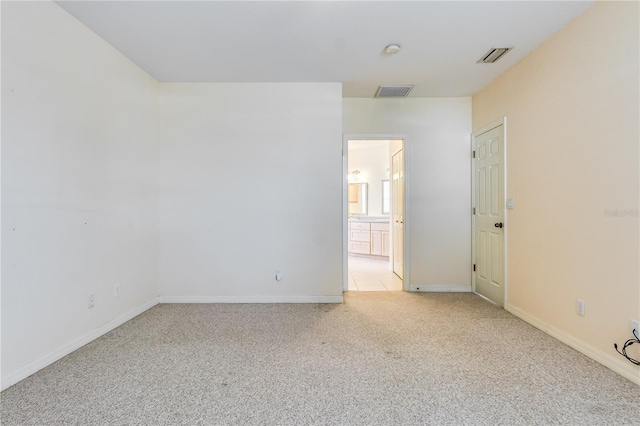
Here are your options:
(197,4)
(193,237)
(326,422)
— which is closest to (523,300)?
(326,422)

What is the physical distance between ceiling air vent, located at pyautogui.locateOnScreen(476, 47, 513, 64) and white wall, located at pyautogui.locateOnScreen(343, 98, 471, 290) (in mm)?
936

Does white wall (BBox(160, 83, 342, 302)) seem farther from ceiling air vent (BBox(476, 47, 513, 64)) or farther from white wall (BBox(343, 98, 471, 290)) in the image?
ceiling air vent (BBox(476, 47, 513, 64))

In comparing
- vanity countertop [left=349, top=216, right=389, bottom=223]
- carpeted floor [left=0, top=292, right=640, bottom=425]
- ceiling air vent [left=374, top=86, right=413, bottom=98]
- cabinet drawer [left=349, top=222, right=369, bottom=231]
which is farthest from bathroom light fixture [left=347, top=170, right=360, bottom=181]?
carpeted floor [left=0, top=292, right=640, bottom=425]

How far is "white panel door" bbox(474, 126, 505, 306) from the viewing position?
3.16 m

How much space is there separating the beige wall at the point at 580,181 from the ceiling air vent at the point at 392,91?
3.54 ft

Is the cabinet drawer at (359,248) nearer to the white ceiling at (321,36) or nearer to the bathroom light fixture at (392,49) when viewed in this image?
the white ceiling at (321,36)

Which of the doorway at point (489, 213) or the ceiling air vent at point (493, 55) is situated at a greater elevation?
the ceiling air vent at point (493, 55)

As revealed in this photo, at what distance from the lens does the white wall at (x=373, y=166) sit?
7.23 meters

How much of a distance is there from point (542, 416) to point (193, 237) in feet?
10.7

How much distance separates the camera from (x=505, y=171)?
304 cm

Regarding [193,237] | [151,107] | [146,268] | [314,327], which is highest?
[151,107]

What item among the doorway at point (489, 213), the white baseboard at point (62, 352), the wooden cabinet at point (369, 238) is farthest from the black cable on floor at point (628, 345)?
the wooden cabinet at point (369, 238)

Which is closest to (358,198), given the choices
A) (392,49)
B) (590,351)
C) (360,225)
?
(360,225)

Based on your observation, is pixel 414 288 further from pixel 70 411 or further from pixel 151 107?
pixel 151 107
